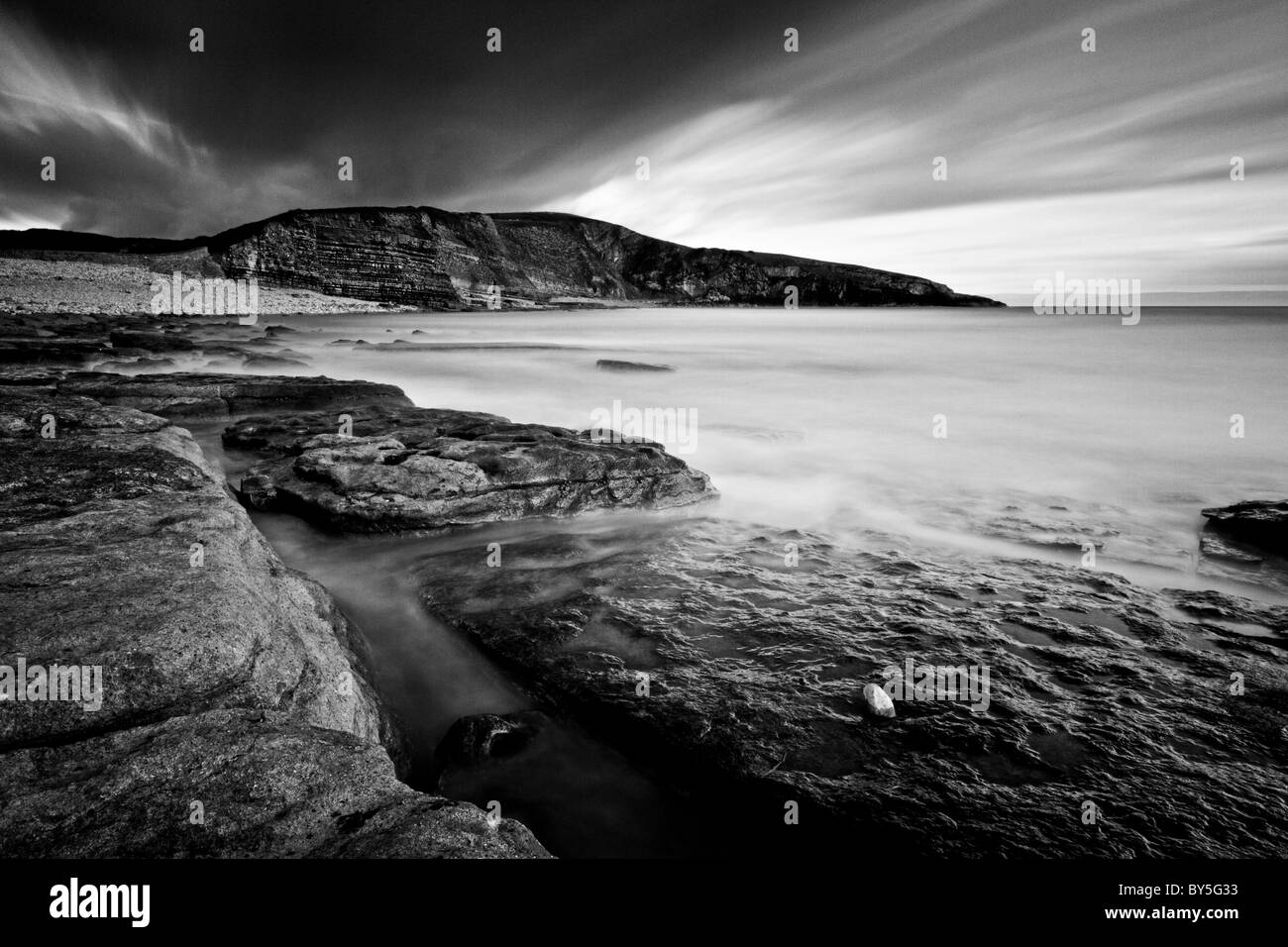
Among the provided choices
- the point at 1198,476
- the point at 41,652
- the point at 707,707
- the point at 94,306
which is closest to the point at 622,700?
the point at 707,707

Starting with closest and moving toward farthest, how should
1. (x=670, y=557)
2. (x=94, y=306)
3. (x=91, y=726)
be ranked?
(x=91, y=726) → (x=670, y=557) → (x=94, y=306)

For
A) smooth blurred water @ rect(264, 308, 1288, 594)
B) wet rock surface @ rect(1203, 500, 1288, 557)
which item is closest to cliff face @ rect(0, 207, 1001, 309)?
smooth blurred water @ rect(264, 308, 1288, 594)

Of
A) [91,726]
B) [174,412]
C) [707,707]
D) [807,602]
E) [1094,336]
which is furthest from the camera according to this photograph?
[1094,336]

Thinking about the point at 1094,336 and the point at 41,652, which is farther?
the point at 1094,336

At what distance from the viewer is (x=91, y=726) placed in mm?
2354

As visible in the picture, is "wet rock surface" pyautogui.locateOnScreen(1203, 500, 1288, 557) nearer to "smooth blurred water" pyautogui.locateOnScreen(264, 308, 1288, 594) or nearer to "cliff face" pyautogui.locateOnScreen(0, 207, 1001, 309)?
"smooth blurred water" pyautogui.locateOnScreen(264, 308, 1288, 594)

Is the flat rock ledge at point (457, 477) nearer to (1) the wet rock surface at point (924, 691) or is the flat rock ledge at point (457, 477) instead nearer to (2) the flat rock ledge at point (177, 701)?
(1) the wet rock surface at point (924, 691)

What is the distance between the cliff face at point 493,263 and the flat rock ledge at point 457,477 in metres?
87.5

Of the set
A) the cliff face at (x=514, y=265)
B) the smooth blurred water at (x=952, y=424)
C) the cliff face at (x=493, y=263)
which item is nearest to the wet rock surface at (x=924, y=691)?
the smooth blurred water at (x=952, y=424)

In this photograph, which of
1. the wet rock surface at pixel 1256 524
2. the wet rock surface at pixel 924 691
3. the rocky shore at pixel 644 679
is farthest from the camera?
the wet rock surface at pixel 1256 524

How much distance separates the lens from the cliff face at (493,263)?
3509 inches

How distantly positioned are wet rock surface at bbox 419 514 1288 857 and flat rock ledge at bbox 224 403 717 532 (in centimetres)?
121
